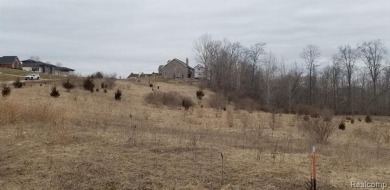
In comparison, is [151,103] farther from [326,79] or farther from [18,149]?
[326,79]

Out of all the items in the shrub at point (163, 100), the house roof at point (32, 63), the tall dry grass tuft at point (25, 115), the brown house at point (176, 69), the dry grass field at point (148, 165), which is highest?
the house roof at point (32, 63)

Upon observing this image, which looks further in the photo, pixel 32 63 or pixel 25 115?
pixel 32 63

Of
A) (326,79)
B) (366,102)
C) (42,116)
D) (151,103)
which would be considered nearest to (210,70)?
(326,79)

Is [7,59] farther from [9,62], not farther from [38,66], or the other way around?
[38,66]

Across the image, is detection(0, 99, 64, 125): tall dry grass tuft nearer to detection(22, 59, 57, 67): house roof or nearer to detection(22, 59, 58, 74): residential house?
detection(22, 59, 58, 74): residential house

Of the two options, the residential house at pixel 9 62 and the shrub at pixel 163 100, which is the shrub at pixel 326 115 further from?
the residential house at pixel 9 62

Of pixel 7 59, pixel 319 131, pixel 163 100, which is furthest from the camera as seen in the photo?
pixel 7 59

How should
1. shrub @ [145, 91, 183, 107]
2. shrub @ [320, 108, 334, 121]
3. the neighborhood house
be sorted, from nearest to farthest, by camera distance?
1. shrub @ [320, 108, 334, 121]
2. shrub @ [145, 91, 183, 107]
3. the neighborhood house

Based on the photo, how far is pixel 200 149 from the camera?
10.2 meters

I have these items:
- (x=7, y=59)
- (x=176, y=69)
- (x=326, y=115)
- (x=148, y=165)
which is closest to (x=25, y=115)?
(x=148, y=165)

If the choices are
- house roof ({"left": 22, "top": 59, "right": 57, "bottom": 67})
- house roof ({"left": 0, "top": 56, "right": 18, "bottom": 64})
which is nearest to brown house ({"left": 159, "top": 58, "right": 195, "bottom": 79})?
house roof ({"left": 22, "top": 59, "right": 57, "bottom": 67})

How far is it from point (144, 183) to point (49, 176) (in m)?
1.81

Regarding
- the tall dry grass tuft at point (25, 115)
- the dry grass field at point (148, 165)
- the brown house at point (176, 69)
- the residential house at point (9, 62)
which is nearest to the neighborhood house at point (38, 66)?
the residential house at point (9, 62)

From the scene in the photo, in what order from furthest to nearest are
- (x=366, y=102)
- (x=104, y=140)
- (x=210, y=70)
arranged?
1. (x=210, y=70)
2. (x=366, y=102)
3. (x=104, y=140)
